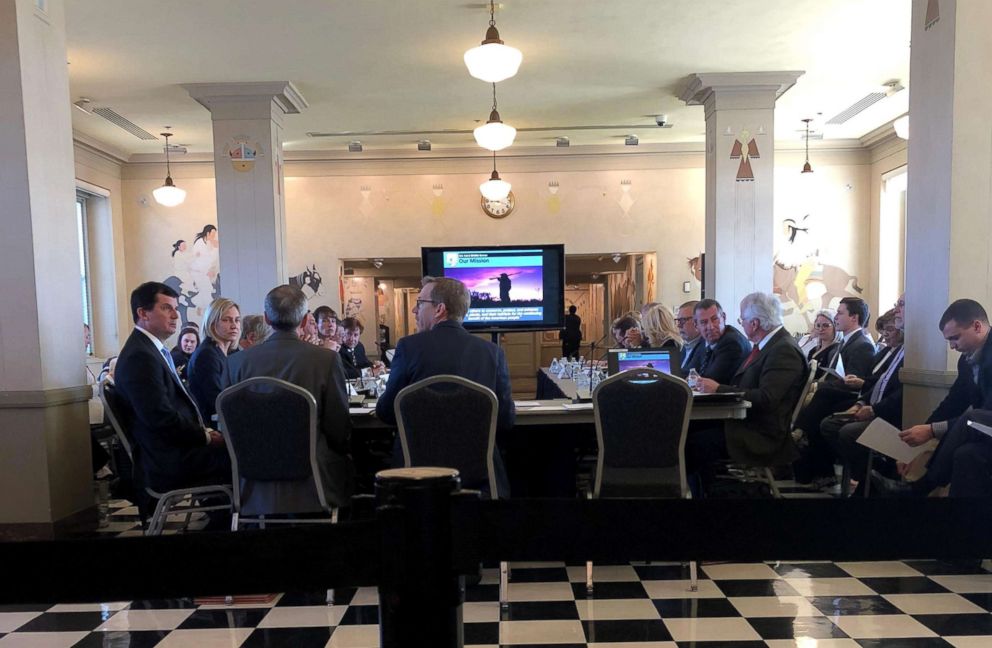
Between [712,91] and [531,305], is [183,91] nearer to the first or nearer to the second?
[531,305]

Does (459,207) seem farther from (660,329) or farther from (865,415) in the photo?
(865,415)

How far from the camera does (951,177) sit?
3910 mm

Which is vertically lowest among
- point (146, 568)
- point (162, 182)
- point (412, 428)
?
point (412, 428)

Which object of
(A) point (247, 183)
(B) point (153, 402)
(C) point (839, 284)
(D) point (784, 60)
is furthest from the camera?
(C) point (839, 284)

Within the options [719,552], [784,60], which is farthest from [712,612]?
[784,60]

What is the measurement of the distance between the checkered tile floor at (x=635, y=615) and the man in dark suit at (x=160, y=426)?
1.91 feet

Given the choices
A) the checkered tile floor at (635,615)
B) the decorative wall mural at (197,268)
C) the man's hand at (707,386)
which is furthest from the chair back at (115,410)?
the decorative wall mural at (197,268)

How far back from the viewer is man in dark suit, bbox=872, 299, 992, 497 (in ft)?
11.5

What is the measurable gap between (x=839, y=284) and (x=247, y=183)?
821cm

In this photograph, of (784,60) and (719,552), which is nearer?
(719,552)

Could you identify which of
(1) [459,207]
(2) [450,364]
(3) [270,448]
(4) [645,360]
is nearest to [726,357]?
(4) [645,360]

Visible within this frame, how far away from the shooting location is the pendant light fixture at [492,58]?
5.06 meters

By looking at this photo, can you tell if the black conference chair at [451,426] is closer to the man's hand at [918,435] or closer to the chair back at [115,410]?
the chair back at [115,410]

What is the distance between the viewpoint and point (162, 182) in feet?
36.1
